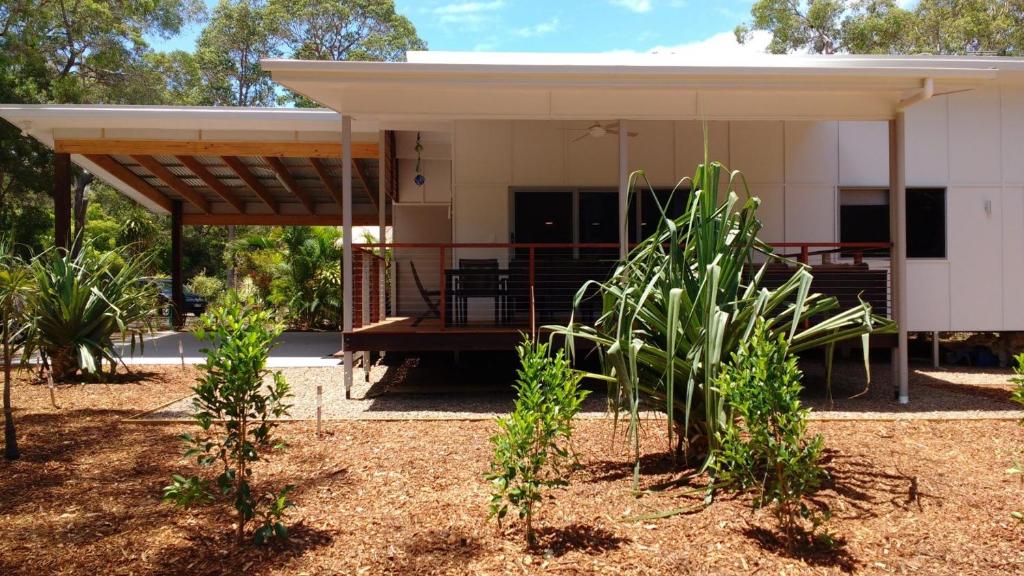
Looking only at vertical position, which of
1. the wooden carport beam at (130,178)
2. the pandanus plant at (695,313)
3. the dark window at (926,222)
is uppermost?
the wooden carport beam at (130,178)

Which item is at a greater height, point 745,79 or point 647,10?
point 647,10

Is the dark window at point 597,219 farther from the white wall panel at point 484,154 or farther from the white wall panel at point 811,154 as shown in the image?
the white wall panel at point 811,154

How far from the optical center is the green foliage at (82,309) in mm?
7766

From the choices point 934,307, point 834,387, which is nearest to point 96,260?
point 834,387

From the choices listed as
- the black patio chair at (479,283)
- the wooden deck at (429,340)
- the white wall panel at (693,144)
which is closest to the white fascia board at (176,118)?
the black patio chair at (479,283)

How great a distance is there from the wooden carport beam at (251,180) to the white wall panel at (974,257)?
1162cm

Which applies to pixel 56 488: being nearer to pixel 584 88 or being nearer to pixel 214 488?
pixel 214 488

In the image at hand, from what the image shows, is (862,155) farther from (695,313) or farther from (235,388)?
(235,388)

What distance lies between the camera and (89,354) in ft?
25.3

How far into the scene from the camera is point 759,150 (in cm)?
1000

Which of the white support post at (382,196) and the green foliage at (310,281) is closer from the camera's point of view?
the white support post at (382,196)

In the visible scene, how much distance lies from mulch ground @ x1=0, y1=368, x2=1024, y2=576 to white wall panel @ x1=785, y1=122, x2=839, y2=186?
528 cm

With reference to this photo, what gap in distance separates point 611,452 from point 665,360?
1149 millimetres

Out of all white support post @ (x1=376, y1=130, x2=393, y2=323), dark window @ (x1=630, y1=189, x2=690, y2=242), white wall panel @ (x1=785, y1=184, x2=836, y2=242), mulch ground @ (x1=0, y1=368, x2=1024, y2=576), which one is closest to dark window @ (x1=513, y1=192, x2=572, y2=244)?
dark window @ (x1=630, y1=189, x2=690, y2=242)
